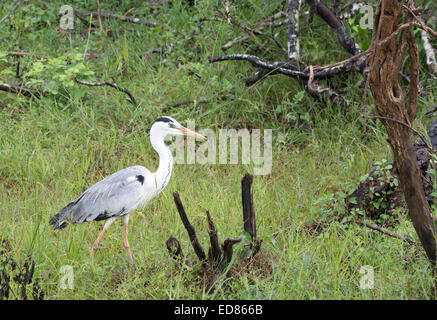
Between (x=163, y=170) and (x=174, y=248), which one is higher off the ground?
(x=163, y=170)

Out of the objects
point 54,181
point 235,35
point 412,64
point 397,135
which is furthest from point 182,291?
point 235,35

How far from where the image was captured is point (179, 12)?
668 cm

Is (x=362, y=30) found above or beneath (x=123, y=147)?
above

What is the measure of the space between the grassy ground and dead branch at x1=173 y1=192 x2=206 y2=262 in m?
0.10

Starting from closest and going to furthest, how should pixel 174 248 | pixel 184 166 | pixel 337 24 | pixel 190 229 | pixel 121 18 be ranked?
pixel 190 229 → pixel 174 248 → pixel 184 166 → pixel 337 24 → pixel 121 18

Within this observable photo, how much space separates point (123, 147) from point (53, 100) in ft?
3.25

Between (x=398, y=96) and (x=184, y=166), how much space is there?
2373 mm

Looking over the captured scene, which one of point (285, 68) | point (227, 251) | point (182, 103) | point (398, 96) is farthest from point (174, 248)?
point (285, 68)

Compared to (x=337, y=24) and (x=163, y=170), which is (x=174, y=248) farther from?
(x=337, y=24)

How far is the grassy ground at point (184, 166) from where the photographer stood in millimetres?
3258

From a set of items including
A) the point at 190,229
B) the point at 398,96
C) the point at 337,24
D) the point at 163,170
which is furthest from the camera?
the point at 337,24

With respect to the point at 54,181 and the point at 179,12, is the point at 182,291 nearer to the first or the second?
the point at 54,181

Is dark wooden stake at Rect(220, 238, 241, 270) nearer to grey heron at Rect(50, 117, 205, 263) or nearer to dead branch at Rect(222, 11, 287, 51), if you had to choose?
grey heron at Rect(50, 117, 205, 263)

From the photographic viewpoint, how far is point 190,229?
3.12 metres
